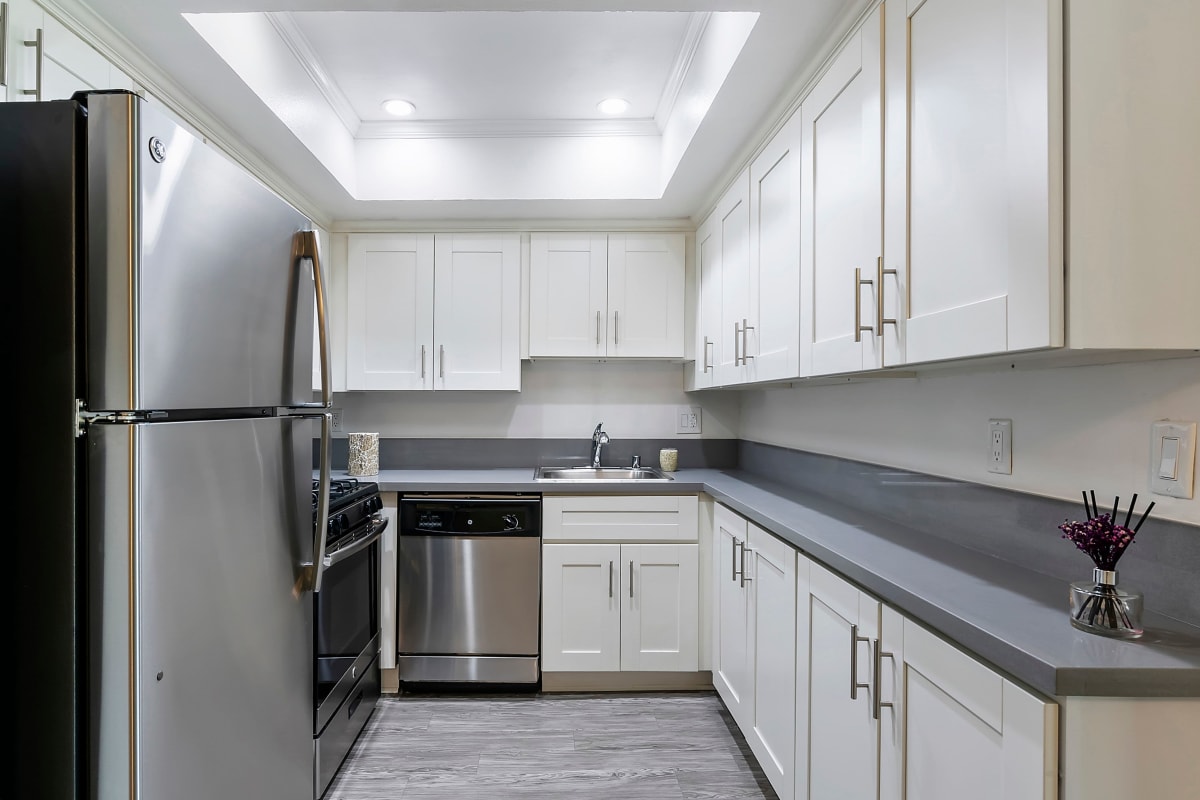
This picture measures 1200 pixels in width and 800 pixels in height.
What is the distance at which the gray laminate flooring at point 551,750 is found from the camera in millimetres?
1885

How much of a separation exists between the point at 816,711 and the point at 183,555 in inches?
53.8

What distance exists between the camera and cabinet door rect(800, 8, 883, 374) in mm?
1268

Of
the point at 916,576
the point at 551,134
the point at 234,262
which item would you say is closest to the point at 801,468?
the point at 916,576

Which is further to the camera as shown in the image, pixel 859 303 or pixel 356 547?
pixel 356 547

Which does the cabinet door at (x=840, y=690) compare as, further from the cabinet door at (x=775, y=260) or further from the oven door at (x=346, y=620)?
the oven door at (x=346, y=620)

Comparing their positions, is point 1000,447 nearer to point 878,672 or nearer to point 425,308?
point 878,672

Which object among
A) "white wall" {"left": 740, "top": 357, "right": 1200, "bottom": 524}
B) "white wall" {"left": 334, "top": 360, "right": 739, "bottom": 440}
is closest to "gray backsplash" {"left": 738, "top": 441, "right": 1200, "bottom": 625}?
"white wall" {"left": 740, "top": 357, "right": 1200, "bottom": 524}

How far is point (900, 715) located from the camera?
108 centimetres

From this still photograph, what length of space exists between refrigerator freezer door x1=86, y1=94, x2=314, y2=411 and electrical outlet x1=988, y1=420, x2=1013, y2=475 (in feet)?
5.13

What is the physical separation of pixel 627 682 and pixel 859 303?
193 cm

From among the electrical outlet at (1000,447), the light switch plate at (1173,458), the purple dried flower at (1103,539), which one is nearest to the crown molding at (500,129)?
the electrical outlet at (1000,447)

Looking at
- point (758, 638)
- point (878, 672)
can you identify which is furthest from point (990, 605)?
point (758, 638)

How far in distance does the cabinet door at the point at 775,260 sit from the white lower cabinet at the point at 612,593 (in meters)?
0.89

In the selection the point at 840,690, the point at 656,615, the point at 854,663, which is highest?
the point at 854,663
